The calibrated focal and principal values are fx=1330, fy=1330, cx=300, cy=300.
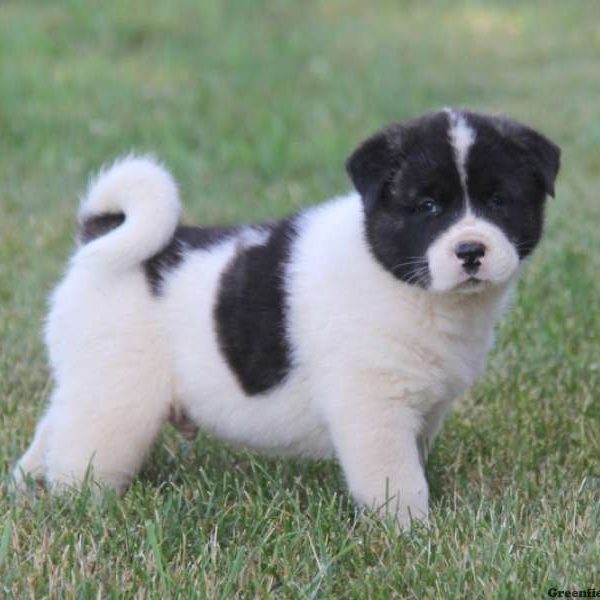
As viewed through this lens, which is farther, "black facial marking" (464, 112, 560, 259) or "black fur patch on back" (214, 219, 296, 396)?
"black fur patch on back" (214, 219, 296, 396)

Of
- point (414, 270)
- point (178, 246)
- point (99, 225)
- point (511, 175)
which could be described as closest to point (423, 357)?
point (414, 270)

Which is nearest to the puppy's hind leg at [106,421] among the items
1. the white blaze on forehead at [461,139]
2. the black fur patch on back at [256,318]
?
the black fur patch on back at [256,318]

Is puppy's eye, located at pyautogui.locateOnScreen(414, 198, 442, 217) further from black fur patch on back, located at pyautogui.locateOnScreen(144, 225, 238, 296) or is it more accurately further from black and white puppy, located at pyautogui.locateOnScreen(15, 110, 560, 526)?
black fur patch on back, located at pyautogui.locateOnScreen(144, 225, 238, 296)

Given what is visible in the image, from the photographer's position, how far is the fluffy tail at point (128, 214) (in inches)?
171

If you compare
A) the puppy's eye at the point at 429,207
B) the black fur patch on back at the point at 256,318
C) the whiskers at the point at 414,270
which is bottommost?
the black fur patch on back at the point at 256,318

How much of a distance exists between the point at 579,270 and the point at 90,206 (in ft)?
9.66

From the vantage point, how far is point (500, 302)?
4328 millimetres

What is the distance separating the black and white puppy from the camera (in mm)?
4023

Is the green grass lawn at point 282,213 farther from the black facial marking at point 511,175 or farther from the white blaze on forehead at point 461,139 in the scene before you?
the white blaze on forehead at point 461,139

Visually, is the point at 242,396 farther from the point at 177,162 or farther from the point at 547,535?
the point at 177,162

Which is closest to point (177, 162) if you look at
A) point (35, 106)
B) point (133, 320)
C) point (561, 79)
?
→ point (35, 106)

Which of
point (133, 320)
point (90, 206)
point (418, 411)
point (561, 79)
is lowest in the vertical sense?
point (561, 79)

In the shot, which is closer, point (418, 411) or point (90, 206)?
point (418, 411)

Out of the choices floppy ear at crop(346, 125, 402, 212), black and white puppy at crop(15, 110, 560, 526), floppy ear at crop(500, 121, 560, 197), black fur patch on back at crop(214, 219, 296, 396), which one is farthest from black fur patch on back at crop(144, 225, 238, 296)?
floppy ear at crop(500, 121, 560, 197)
